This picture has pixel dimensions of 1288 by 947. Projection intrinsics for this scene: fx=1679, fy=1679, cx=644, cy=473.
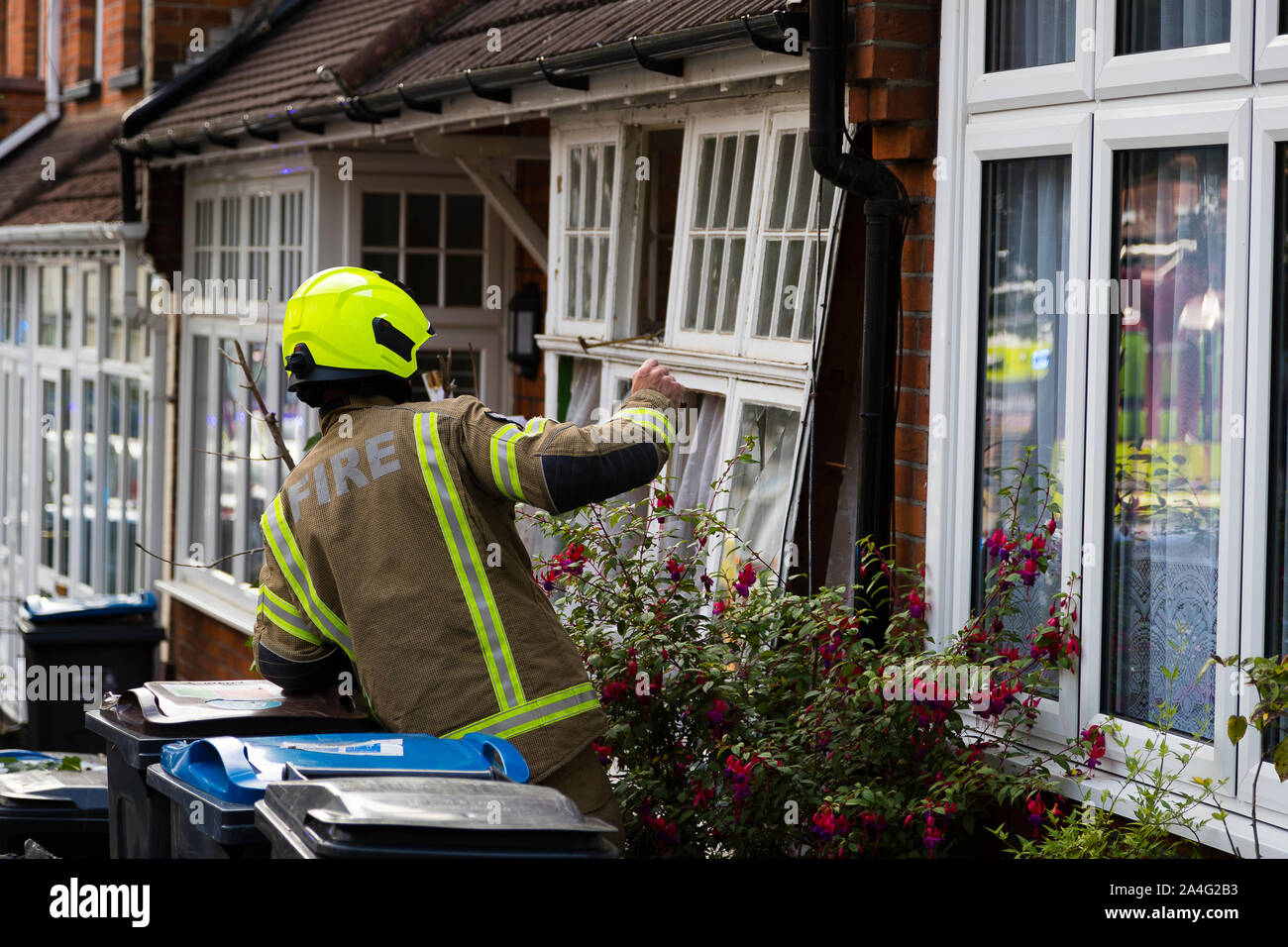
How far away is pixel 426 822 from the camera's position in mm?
2740

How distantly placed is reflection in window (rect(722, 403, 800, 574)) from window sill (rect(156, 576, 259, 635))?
445 cm

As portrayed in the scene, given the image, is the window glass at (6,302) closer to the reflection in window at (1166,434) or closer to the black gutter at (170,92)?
the black gutter at (170,92)

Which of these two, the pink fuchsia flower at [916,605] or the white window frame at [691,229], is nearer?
the pink fuchsia flower at [916,605]

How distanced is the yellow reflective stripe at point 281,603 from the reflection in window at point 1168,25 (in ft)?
7.47

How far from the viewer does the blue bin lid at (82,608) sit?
866 centimetres

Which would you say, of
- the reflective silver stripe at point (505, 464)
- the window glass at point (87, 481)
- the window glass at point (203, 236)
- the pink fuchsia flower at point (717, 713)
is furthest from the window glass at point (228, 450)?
the reflective silver stripe at point (505, 464)

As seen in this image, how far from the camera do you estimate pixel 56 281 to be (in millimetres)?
13422

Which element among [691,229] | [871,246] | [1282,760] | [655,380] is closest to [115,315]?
[691,229]

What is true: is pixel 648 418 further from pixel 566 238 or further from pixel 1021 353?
pixel 566 238

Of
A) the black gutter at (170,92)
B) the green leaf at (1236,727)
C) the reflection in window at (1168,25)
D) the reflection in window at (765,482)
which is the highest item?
the black gutter at (170,92)

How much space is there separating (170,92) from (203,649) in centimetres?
348

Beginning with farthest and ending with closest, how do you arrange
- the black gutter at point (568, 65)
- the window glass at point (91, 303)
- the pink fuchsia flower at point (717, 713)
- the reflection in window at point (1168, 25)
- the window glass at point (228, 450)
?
the window glass at point (91, 303), the window glass at point (228, 450), the black gutter at point (568, 65), the pink fuchsia flower at point (717, 713), the reflection in window at point (1168, 25)
